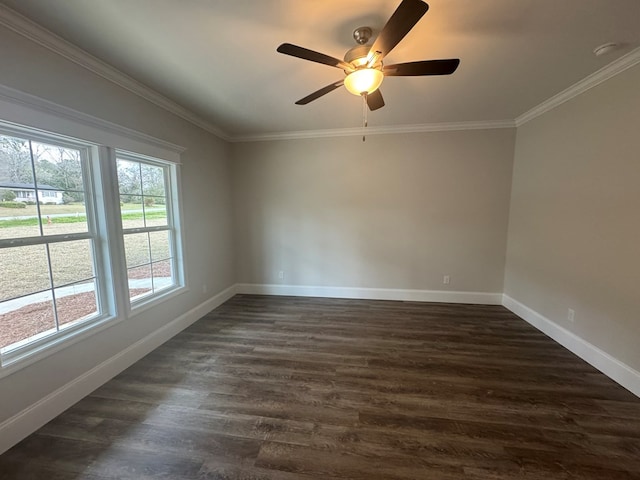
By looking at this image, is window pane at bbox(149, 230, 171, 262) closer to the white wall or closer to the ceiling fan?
the white wall

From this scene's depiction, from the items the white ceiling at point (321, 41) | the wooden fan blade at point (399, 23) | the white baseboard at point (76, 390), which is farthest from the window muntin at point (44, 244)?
the wooden fan blade at point (399, 23)

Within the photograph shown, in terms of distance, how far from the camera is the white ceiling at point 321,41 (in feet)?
5.23

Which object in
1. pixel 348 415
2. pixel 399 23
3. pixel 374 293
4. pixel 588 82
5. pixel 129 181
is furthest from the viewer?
pixel 374 293

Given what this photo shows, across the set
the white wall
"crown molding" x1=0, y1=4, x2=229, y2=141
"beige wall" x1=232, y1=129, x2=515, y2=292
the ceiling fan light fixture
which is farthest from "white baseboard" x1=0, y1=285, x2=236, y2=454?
the ceiling fan light fixture

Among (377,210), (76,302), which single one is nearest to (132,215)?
(76,302)

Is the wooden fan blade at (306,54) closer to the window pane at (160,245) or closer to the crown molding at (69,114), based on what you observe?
the crown molding at (69,114)

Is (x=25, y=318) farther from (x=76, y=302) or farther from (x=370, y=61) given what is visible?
(x=370, y=61)

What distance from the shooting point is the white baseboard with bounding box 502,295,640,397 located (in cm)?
212

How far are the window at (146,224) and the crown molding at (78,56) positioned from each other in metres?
0.63

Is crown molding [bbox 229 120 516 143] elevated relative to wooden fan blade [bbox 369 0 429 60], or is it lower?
elevated

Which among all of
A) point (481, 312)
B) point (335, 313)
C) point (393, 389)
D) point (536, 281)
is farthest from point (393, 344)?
point (536, 281)

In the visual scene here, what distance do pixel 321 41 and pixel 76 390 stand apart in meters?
3.23

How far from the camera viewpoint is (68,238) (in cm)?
205

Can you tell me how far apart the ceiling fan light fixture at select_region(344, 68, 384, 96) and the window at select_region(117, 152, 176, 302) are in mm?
2216
